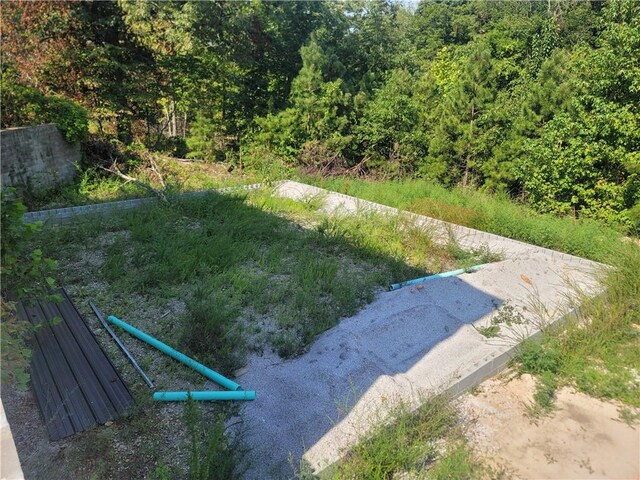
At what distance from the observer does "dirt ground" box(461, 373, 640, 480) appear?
228 cm

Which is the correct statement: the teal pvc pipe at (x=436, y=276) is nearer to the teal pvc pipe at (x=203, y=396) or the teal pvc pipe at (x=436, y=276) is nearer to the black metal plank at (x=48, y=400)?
the teal pvc pipe at (x=203, y=396)

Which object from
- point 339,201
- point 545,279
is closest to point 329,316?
point 545,279

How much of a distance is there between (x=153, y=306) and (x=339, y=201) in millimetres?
3673

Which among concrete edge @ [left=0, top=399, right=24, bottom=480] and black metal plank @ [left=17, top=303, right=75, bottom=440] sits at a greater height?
concrete edge @ [left=0, top=399, right=24, bottom=480]

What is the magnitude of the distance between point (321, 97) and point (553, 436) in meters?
8.15

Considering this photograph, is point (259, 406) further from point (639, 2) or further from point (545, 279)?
point (639, 2)

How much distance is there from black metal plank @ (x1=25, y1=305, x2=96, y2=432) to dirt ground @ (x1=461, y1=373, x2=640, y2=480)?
2.20m

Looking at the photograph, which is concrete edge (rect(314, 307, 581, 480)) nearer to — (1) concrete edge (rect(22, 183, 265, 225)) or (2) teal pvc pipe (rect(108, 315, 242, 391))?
(2) teal pvc pipe (rect(108, 315, 242, 391))

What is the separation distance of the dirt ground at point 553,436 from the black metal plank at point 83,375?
6.97ft

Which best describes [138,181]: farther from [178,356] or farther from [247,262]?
[178,356]

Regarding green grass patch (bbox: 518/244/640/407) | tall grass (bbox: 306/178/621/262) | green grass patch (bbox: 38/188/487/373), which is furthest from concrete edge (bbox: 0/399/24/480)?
tall grass (bbox: 306/178/621/262)

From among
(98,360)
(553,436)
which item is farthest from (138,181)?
(553,436)

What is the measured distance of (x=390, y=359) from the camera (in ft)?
9.90

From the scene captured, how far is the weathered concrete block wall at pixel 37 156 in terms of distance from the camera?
5.86 meters
